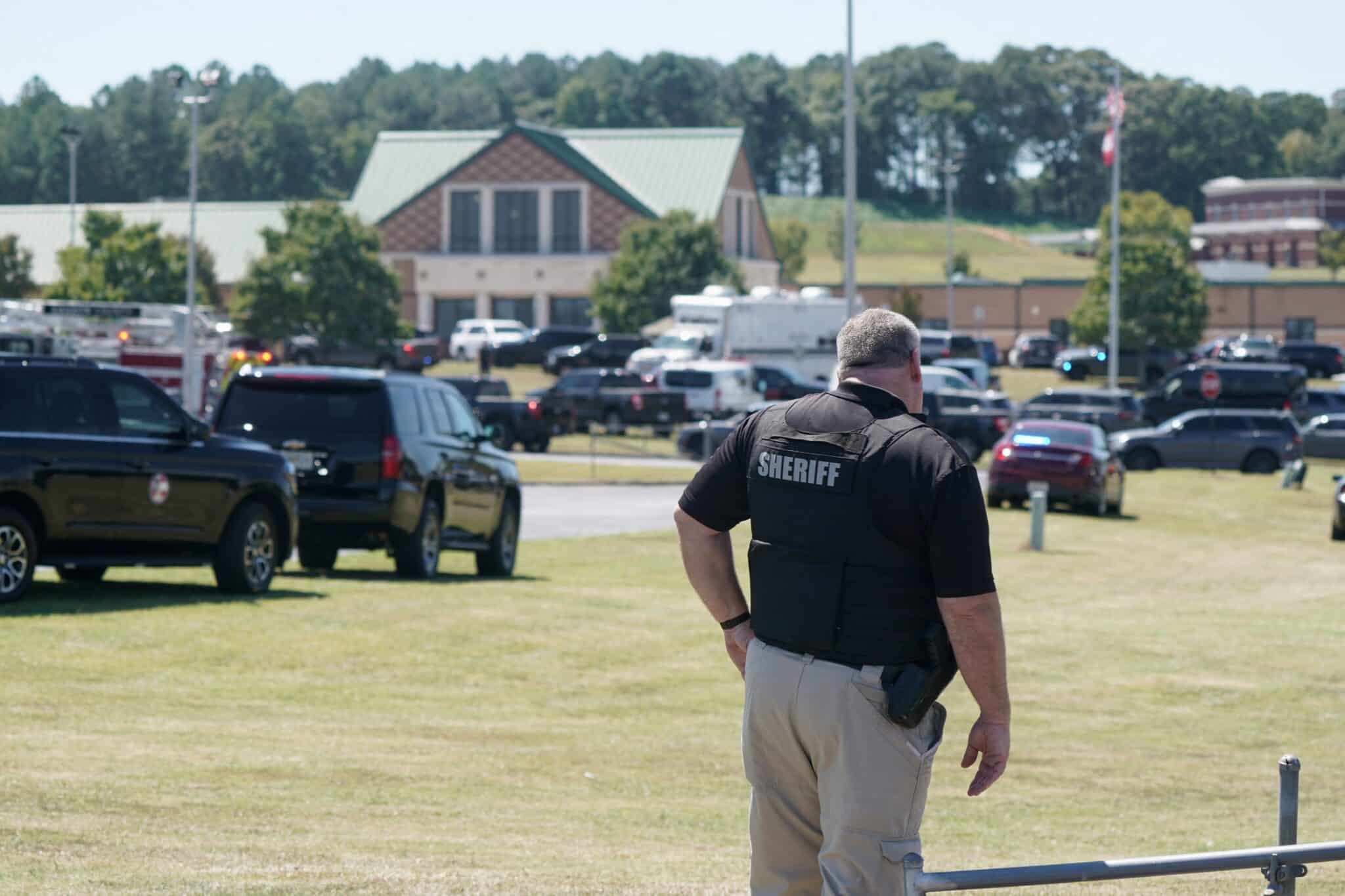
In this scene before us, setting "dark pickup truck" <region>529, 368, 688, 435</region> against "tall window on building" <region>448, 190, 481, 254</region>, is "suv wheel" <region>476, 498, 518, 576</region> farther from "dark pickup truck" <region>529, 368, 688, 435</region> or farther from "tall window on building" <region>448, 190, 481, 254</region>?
"tall window on building" <region>448, 190, 481, 254</region>

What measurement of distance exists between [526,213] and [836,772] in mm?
90255

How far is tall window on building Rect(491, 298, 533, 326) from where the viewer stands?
95.1 metres

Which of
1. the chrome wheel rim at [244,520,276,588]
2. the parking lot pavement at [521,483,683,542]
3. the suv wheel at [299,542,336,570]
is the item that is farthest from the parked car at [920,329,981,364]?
the chrome wheel rim at [244,520,276,588]

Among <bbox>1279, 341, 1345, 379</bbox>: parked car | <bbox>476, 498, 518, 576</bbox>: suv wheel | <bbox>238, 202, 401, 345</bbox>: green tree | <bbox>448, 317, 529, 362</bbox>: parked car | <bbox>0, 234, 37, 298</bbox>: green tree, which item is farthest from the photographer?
<bbox>0, 234, 37, 298</bbox>: green tree

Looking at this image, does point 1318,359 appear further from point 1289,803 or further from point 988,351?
point 1289,803

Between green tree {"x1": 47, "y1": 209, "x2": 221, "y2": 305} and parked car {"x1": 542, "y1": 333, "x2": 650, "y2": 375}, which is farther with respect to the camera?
green tree {"x1": 47, "y1": 209, "x2": 221, "y2": 305}

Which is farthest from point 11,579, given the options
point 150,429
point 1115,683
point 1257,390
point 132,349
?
point 1257,390

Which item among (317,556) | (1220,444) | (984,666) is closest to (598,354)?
(1220,444)

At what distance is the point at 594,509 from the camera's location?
3147 cm

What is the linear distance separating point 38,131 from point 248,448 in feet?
532

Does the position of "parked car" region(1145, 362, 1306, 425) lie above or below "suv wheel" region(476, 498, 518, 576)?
above

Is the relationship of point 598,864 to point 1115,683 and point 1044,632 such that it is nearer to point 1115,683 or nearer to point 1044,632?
point 1115,683

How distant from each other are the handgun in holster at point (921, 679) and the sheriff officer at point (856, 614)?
0.02 meters

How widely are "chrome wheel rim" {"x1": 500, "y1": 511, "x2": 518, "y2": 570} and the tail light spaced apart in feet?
8.92
